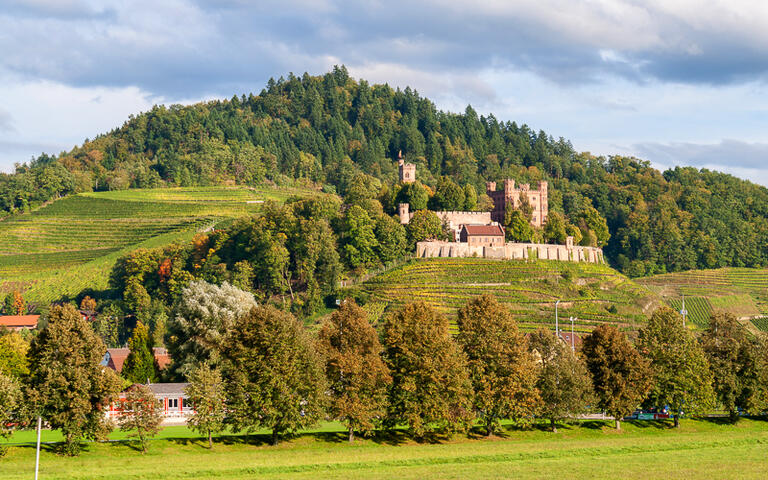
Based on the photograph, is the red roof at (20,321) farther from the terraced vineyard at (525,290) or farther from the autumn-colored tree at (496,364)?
the autumn-colored tree at (496,364)

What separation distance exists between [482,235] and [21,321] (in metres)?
55.9

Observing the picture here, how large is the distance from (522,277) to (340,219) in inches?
920

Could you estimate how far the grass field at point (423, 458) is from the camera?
42781 mm

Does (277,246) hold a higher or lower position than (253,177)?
lower

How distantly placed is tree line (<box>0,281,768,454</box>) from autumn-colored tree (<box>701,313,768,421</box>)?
3.7 inches

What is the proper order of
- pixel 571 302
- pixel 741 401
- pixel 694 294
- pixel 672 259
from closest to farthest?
1. pixel 741 401
2. pixel 571 302
3. pixel 694 294
4. pixel 672 259

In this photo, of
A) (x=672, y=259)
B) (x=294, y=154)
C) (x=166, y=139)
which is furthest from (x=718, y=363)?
(x=166, y=139)

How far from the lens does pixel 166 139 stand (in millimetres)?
196375

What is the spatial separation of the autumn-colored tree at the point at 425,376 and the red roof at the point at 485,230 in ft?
216

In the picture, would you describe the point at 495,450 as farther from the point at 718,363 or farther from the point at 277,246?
the point at 277,246

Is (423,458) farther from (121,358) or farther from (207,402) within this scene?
(121,358)

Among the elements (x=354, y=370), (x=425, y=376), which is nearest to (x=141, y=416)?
(x=354, y=370)

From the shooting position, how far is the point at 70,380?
4616cm

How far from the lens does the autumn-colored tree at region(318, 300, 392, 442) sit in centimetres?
5181
